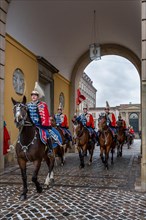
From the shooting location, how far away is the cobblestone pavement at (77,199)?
185 inches

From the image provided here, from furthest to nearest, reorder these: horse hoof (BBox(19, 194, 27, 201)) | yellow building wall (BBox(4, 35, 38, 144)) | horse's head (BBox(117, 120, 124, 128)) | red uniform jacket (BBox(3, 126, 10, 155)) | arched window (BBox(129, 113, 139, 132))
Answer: arched window (BBox(129, 113, 139, 132)) → horse's head (BBox(117, 120, 124, 128)) → yellow building wall (BBox(4, 35, 38, 144)) → red uniform jacket (BBox(3, 126, 10, 155)) → horse hoof (BBox(19, 194, 27, 201))

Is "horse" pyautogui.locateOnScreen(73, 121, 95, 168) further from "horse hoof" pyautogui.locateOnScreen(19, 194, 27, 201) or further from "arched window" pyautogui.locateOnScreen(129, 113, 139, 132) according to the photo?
"arched window" pyautogui.locateOnScreen(129, 113, 139, 132)

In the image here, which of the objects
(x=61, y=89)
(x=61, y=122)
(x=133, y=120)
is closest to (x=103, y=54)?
(x=61, y=89)

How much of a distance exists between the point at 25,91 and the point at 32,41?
89.4 inches

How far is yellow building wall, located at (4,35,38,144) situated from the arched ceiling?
392mm

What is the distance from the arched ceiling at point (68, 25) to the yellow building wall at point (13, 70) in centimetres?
39

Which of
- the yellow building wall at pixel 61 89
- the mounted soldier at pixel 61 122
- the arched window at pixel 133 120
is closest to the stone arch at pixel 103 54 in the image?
the yellow building wall at pixel 61 89

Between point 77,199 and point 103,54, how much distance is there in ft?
→ 44.9

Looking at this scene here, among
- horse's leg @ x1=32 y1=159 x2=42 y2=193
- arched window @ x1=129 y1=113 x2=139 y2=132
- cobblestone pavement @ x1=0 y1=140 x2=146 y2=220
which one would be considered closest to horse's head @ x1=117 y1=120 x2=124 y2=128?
cobblestone pavement @ x1=0 y1=140 x2=146 y2=220

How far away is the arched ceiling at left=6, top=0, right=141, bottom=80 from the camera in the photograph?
444 inches

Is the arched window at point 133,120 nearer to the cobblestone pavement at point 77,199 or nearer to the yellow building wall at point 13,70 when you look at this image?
the yellow building wall at point 13,70

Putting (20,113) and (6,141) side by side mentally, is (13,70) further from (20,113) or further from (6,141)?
(20,113)

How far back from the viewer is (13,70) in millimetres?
10977

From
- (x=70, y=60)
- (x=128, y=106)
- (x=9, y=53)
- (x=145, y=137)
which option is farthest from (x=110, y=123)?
(x=128, y=106)
